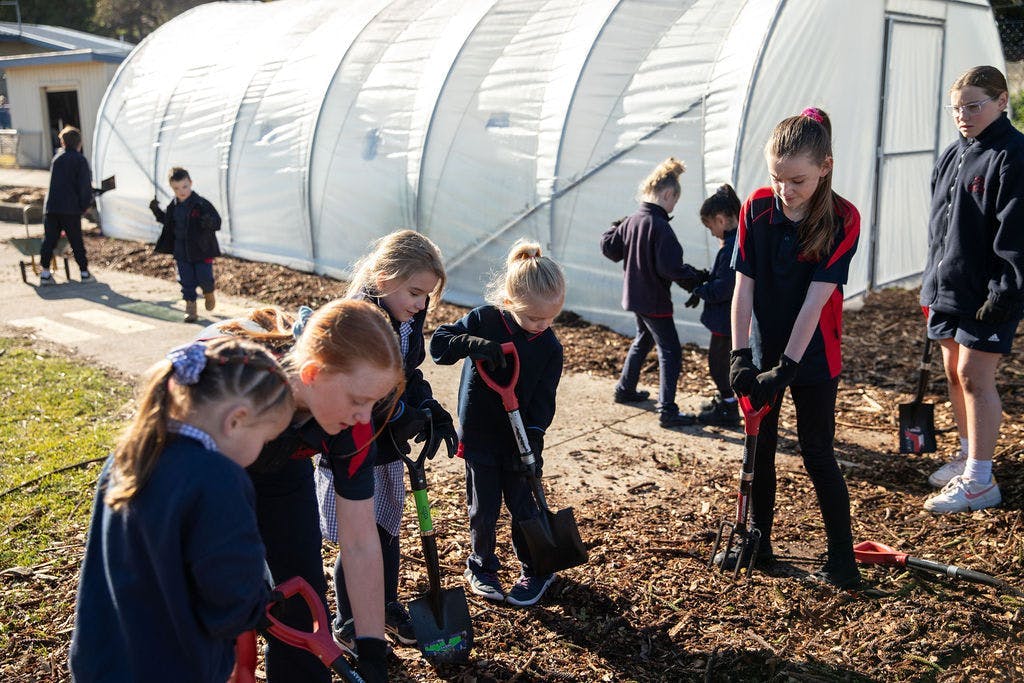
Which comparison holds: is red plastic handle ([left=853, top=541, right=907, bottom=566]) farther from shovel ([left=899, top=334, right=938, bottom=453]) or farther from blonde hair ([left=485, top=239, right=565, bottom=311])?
blonde hair ([left=485, top=239, right=565, bottom=311])

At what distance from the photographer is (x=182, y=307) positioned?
9914mm

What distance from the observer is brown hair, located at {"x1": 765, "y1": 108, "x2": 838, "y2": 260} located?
3.63 meters

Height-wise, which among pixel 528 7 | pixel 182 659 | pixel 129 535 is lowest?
pixel 182 659

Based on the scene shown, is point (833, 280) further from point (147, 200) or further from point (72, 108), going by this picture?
point (72, 108)

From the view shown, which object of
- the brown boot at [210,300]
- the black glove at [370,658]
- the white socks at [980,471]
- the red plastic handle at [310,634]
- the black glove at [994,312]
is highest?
the black glove at [994,312]

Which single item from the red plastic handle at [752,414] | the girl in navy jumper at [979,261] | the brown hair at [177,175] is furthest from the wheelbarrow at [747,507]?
the brown hair at [177,175]

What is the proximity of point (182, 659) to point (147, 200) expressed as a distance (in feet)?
42.2

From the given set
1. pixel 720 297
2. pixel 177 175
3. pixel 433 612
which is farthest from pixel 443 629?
pixel 177 175

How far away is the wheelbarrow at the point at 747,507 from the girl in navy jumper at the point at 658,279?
2015mm

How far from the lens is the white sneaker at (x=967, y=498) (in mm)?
4664

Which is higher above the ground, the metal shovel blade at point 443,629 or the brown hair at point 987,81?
the brown hair at point 987,81

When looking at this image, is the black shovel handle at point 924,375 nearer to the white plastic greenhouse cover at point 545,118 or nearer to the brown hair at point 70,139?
the white plastic greenhouse cover at point 545,118

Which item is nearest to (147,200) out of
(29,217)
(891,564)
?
(29,217)

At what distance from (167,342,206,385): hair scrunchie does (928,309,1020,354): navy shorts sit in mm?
4009
